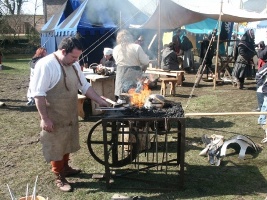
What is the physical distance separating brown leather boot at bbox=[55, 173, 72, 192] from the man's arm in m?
0.68

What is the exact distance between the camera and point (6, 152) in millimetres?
4703

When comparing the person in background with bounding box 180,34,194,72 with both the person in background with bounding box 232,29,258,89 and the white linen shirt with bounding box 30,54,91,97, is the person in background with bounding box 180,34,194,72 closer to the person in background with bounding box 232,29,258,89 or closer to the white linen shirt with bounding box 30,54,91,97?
the person in background with bounding box 232,29,258,89

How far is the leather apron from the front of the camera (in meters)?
3.27

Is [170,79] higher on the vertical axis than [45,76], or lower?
lower

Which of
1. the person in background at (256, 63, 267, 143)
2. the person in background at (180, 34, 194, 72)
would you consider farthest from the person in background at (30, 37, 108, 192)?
the person in background at (180, 34, 194, 72)

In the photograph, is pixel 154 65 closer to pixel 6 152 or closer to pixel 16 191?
pixel 6 152

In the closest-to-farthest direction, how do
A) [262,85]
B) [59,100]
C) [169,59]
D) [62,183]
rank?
[59,100], [62,183], [262,85], [169,59]

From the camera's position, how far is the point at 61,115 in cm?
335

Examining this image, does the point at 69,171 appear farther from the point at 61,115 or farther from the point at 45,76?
the point at 45,76

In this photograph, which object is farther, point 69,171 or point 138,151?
point 69,171

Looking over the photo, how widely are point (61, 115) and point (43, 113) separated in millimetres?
249

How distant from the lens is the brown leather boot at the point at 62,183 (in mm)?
3490

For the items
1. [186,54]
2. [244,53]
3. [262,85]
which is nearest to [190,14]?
[244,53]

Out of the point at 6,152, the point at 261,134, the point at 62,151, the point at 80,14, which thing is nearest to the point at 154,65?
the point at 80,14
